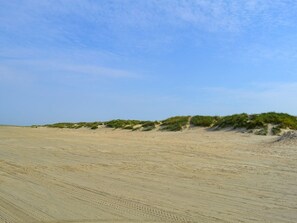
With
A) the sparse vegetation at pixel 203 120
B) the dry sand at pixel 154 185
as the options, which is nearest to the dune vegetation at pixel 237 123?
the sparse vegetation at pixel 203 120

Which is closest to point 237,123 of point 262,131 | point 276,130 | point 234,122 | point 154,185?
point 234,122

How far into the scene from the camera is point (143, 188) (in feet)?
29.8

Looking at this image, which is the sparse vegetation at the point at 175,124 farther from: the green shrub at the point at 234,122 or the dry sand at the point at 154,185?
the dry sand at the point at 154,185

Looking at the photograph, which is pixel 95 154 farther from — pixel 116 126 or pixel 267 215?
pixel 116 126

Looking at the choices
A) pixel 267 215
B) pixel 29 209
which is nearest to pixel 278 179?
pixel 267 215

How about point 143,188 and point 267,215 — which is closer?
point 267,215

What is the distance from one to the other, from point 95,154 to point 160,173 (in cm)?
520

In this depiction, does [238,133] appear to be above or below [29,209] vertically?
above

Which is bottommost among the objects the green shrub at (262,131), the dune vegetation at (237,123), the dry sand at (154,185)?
the dry sand at (154,185)

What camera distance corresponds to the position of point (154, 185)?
30.7ft

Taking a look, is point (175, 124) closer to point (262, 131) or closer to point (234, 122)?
point (234, 122)

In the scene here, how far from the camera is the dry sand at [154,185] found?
276 inches

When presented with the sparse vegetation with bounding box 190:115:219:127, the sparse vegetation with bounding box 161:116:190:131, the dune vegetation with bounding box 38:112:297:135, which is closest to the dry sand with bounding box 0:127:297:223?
the dune vegetation with bounding box 38:112:297:135

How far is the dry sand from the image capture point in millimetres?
7004
